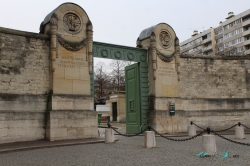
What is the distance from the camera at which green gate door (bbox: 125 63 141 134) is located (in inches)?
621

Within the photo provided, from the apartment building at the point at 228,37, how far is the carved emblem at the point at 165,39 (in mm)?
31549

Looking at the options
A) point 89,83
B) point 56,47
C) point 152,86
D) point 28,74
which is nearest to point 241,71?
point 152,86

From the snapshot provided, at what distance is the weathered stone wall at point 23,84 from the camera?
458 inches

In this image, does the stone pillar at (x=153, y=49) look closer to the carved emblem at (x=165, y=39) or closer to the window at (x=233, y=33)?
the carved emblem at (x=165, y=39)

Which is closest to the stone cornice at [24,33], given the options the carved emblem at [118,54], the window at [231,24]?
the carved emblem at [118,54]

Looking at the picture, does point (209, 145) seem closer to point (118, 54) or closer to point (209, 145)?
point (209, 145)

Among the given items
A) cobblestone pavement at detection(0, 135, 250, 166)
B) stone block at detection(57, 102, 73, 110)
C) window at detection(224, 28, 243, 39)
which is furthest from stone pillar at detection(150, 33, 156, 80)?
window at detection(224, 28, 243, 39)

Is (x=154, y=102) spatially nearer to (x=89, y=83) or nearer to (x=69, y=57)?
(x=89, y=83)

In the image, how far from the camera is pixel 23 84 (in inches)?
483

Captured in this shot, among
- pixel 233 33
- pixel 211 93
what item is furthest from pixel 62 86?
pixel 233 33

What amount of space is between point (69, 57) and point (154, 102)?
5.05 meters

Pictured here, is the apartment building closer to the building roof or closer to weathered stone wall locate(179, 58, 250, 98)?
weathered stone wall locate(179, 58, 250, 98)

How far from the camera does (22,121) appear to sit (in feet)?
38.9

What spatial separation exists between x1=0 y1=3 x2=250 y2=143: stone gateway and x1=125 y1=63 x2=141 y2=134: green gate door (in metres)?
0.21
